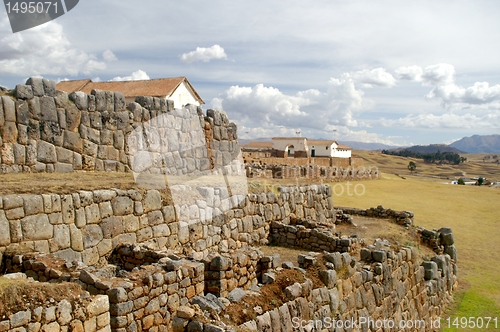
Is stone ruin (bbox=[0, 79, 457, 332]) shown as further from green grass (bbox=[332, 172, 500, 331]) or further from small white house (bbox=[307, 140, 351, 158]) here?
small white house (bbox=[307, 140, 351, 158])

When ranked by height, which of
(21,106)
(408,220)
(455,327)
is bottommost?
(455,327)

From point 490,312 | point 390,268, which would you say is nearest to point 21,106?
point 390,268

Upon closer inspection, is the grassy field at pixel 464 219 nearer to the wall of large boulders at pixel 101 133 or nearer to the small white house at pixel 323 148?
the wall of large boulders at pixel 101 133

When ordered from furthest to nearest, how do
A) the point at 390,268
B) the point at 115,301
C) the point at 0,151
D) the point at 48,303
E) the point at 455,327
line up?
the point at 455,327 → the point at 390,268 → the point at 0,151 → the point at 115,301 → the point at 48,303

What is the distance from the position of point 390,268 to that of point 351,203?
774 inches

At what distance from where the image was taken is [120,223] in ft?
26.9

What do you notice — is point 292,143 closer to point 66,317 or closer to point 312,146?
point 312,146

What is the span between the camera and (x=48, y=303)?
4.70 metres

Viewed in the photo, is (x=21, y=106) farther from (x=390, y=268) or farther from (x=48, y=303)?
(x=390, y=268)

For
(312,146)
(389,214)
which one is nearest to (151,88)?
(389,214)

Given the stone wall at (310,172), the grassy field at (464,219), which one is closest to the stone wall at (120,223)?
the grassy field at (464,219)

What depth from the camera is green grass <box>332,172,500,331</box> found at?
13.2m

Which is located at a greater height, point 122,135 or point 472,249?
point 122,135

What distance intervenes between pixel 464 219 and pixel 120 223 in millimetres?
23987
